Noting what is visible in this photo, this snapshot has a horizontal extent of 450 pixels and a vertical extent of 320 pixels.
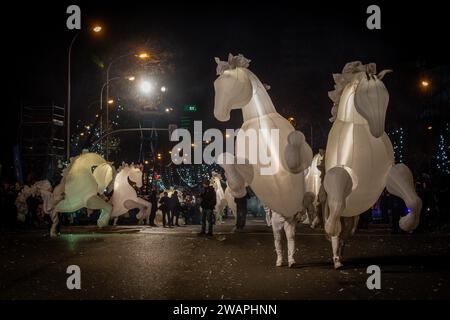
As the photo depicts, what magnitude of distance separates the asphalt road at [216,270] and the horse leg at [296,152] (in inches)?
71.2

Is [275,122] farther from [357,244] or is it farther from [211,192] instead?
[211,192]

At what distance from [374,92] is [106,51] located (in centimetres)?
2914

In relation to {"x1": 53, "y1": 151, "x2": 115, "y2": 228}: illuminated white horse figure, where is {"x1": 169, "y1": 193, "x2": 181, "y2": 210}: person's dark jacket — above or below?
below

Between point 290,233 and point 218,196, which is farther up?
point 218,196

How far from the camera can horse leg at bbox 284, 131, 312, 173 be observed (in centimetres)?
920

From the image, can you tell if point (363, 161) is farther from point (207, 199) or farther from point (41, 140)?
point (41, 140)

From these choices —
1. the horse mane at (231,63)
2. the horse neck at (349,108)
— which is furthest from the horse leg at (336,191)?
the horse mane at (231,63)

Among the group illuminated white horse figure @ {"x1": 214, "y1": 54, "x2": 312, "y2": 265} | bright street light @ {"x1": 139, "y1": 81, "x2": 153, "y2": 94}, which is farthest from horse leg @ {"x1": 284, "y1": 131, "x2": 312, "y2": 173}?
bright street light @ {"x1": 139, "y1": 81, "x2": 153, "y2": 94}

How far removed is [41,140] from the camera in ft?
108

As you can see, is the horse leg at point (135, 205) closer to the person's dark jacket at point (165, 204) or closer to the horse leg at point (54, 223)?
the person's dark jacket at point (165, 204)

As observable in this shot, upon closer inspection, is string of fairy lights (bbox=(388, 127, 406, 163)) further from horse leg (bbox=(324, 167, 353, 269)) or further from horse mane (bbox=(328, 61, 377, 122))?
horse leg (bbox=(324, 167, 353, 269))

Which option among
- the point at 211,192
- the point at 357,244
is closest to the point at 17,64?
the point at 211,192

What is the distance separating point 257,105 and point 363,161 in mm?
1834

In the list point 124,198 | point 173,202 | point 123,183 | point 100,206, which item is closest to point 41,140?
point 173,202
